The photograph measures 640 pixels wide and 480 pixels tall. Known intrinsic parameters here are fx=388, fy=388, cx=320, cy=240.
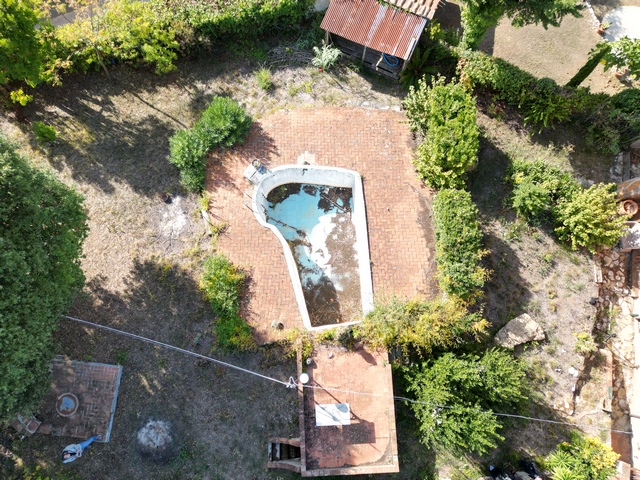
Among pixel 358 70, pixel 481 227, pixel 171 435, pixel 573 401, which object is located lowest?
pixel 171 435

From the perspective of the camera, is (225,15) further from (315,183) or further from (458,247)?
(458,247)

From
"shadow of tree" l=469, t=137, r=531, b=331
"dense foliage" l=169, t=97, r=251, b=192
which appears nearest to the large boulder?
"shadow of tree" l=469, t=137, r=531, b=331

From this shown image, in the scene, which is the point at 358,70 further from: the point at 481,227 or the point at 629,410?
the point at 629,410

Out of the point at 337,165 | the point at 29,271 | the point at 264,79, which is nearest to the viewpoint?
the point at 29,271

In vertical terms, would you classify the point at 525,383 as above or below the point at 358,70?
below

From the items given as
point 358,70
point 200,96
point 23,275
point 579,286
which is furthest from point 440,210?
point 23,275

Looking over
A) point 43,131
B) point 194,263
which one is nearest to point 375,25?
point 194,263
